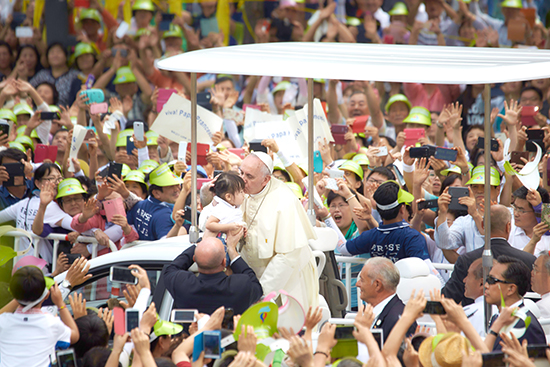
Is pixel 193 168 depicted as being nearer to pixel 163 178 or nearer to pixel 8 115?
pixel 163 178

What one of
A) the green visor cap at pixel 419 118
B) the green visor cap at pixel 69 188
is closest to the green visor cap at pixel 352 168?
the green visor cap at pixel 419 118

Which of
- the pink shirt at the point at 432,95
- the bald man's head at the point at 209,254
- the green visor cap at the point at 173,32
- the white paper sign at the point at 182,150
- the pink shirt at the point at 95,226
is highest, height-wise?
the green visor cap at the point at 173,32

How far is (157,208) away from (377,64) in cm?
344

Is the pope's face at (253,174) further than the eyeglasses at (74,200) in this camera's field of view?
No

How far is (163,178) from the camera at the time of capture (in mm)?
7605

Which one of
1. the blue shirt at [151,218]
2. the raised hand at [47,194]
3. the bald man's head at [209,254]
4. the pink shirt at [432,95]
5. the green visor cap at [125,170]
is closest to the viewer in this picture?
Answer: the bald man's head at [209,254]

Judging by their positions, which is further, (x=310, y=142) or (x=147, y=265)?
(x=310, y=142)

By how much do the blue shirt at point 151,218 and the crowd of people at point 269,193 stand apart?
0.06 feet

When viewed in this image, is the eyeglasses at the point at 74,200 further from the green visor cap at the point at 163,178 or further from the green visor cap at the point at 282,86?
the green visor cap at the point at 282,86

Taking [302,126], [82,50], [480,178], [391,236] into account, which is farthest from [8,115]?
[480,178]

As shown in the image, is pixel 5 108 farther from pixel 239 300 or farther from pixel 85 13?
pixel 239 300

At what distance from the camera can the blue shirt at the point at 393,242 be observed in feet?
21.0

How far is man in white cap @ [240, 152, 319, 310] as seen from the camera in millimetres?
5262

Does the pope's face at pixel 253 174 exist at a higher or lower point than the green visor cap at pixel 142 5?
lower
